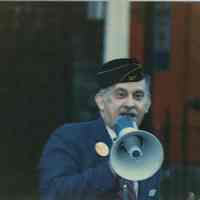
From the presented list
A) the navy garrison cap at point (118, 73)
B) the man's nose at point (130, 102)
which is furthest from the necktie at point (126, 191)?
the navy garrison cap at point (118, 73)

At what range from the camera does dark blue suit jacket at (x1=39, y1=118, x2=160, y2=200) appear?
126 inches

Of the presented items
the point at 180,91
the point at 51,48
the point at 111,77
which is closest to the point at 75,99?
the point at 51,48

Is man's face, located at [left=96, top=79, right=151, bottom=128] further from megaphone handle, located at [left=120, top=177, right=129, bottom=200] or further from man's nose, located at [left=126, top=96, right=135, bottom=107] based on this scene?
megaphone handle, located at [left=120, top=177, right=129, bottom=200]

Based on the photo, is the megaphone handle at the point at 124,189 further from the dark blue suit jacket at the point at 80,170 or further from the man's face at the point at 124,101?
the man's face at the point at 124,101

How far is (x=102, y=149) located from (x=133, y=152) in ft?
1.17

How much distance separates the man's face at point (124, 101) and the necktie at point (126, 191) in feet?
0.88

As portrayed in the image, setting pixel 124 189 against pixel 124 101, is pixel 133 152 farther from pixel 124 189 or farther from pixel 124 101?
pixel 124 101

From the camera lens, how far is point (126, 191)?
3178 millimetres

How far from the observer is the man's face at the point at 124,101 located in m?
3.29

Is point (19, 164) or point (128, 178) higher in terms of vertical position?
point (128, 178)

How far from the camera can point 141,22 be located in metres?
5.18

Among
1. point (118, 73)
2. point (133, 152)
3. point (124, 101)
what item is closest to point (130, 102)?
point (124, 101)

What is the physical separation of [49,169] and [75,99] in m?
2.02

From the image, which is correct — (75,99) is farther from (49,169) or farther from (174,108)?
(49,169)
